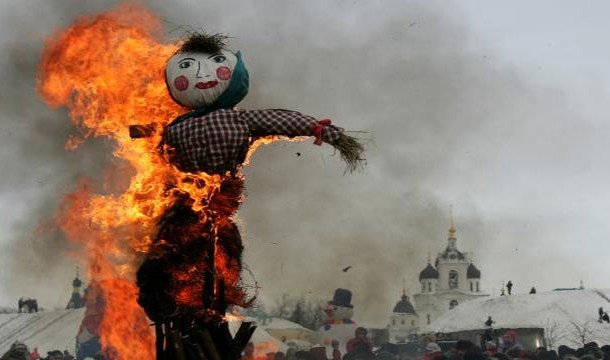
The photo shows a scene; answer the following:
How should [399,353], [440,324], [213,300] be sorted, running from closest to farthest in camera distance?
[213,300], [399,353], [440,324]

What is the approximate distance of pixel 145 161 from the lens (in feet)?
39.0

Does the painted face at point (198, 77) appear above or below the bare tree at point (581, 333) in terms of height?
below

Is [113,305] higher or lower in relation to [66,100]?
lower

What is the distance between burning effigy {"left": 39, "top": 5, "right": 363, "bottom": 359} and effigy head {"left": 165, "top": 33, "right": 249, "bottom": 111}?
0.01 m

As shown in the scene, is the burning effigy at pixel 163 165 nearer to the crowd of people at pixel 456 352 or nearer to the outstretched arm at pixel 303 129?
the outstretched arm at pixel 303 129

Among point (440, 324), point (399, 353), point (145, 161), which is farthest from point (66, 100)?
point (440, 324)

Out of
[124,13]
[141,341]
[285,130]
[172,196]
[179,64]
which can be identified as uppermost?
[124,13]

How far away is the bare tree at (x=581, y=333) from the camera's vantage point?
33281 mm

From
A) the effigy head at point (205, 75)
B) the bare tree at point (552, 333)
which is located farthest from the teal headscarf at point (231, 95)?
the bare tree at point (552, 333)

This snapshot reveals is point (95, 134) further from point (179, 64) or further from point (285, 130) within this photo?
point (285, 130)

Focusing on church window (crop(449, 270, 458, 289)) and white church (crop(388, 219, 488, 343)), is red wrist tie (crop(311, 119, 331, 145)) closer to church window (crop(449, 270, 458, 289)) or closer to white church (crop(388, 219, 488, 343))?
white church (crop(388, 219, 488, 343))

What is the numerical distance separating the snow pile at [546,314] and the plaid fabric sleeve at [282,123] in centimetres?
2393

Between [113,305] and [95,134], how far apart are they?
2110 mm

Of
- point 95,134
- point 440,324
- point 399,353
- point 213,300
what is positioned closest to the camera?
point 213,300
